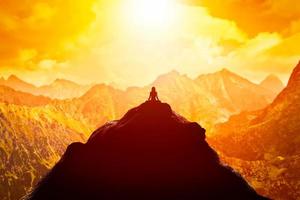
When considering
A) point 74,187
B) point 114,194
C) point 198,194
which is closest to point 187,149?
point 198,194

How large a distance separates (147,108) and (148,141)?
4987mm

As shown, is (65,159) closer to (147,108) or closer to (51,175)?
(51,175)

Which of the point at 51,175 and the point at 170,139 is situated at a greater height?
the point at 170,139

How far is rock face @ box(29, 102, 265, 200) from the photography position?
34781 mm

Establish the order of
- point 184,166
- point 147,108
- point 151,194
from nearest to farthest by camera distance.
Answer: point 151,194, point 184,166, point 147,108

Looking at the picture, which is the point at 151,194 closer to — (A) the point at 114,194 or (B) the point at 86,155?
(A) the point at 114,194

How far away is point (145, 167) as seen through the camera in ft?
117

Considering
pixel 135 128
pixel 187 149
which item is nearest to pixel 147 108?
pixel 135 128

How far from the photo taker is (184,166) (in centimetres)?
3634

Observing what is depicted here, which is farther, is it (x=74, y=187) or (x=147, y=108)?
(x=147, y=108)

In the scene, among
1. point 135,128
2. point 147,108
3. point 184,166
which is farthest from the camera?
point 147,108

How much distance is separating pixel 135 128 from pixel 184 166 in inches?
226

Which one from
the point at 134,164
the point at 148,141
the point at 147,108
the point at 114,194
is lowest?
the point at 114,194

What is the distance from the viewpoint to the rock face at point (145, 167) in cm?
3478
